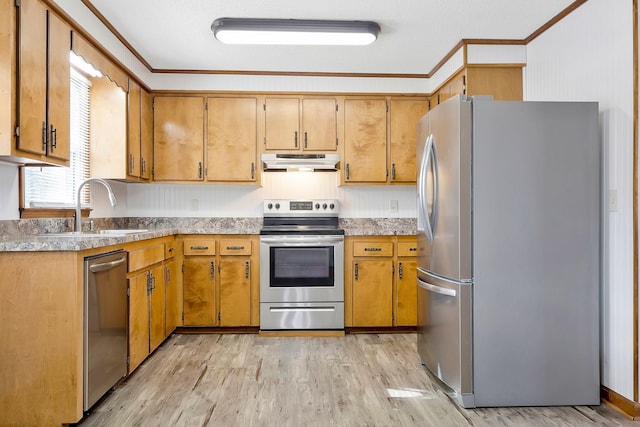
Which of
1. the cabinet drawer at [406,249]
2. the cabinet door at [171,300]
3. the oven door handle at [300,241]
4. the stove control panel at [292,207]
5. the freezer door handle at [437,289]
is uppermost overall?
the stove control panel at [292,207]

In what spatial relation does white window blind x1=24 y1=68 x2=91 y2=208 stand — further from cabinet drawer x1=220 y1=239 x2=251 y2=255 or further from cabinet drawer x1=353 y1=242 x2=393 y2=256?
cabinet drawer x1=353 y1=242 x2=393 y2=256

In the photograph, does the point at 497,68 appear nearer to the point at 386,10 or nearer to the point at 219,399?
the point at 386,10

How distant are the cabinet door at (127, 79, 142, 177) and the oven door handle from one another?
4.21 feet

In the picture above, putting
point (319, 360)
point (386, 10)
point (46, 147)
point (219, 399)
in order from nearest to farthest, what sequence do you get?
point (46, 147), point (219, 399), point (386, 10), point (319, 360)

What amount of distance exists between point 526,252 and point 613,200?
23.0 inches

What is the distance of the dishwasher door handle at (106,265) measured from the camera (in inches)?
84.0

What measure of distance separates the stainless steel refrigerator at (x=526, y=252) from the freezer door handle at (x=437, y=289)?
0.06m

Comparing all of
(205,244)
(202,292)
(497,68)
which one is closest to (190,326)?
(202,292)

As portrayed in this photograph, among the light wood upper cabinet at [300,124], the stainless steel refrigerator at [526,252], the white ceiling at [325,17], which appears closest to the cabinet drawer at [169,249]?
the light wood upper cabinet at [300,124]

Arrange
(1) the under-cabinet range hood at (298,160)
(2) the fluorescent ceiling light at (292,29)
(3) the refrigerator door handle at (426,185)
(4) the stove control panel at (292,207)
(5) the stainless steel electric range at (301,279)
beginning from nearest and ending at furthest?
(3) the refrigerator door handle at (426,185)
(2) the fluorescent ceiling light at (292,29)
(5) the stainless steel electric range at (301,279)
(1) the under-cabinet range hood at (298,160)
(4) the stove control panel at (292,207)

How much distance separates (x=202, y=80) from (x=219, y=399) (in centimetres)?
288

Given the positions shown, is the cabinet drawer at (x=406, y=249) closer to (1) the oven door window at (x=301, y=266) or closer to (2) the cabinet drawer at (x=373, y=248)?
(2) the cabinet drawer at (x=373, y=248)

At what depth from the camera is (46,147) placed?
7.23 feet

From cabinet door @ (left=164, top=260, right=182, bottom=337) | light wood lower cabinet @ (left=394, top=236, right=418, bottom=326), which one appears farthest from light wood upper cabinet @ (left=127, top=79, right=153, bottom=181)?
light wood lower cabinet @ (left=394, top=236, right=418, bottom=326)
